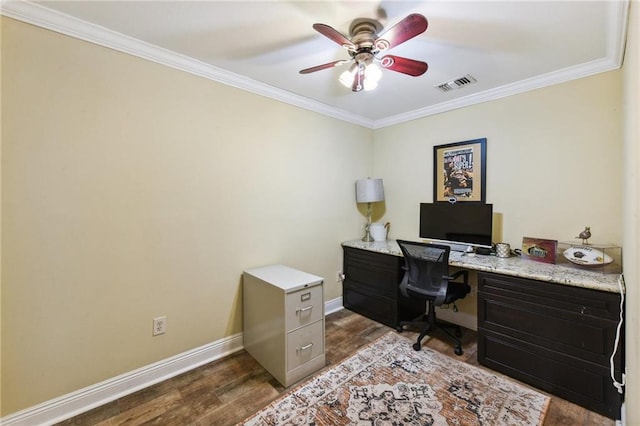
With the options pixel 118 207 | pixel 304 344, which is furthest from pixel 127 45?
pixel 304 344

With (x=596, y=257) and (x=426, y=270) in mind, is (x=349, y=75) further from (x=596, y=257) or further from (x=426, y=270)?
(x=596, y=257)

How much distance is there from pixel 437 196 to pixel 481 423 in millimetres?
2130

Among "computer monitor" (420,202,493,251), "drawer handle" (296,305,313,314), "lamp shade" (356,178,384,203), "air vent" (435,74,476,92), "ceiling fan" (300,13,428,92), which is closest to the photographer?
"ceiling fan" (300,13,428,92)

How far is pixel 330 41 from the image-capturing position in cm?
187

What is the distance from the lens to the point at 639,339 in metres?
1.03

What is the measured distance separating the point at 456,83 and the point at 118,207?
2.99 metres

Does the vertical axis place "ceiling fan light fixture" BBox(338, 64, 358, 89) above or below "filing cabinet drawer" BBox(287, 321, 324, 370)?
above

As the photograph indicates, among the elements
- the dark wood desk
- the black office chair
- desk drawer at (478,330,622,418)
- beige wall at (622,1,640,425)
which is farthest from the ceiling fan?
desk drawer at (478,330,622,418)

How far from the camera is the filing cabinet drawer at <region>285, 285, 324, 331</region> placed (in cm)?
198

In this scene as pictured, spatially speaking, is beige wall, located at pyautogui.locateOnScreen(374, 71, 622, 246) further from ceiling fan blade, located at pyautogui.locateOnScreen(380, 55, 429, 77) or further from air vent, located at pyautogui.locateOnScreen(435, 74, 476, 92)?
ceiling fan blade, located at pyautogui.locateOnScreen(380, 55, 429, 77)

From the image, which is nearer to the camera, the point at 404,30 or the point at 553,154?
the point at 404,30

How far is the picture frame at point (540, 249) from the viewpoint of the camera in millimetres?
2201

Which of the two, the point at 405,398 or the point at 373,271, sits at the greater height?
the point at 373,271

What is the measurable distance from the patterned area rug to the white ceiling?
2410 millimetres
